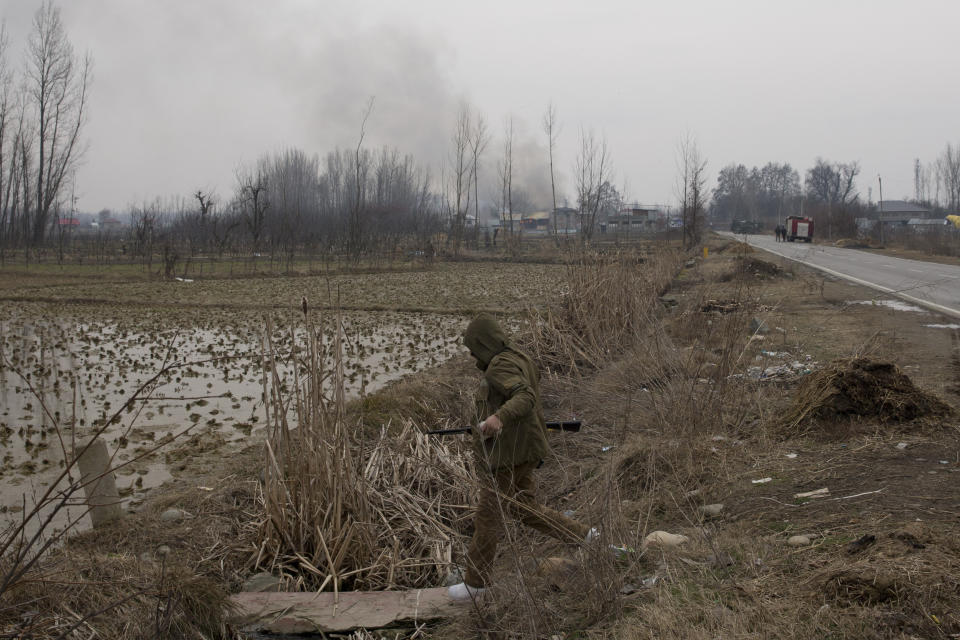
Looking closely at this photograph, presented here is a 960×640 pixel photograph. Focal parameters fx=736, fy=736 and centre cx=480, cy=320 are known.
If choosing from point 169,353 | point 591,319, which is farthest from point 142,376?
point 169,353

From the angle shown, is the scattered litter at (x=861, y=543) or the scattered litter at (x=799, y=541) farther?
the scattered litter at (x=799, y=541)

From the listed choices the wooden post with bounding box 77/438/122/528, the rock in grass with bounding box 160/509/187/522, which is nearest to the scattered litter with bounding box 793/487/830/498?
the rock in grass with bounding box 160/509/187/522

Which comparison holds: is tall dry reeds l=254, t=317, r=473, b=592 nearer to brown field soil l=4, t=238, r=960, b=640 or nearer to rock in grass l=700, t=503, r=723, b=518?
brown field soil l=4, t=238, r=960, b=640

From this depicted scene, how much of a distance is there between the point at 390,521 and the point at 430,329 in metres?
9.56

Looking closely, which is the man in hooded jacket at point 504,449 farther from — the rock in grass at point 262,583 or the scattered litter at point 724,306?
the scattered litter at point 724,306

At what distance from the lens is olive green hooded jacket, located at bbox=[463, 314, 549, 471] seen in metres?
3.66

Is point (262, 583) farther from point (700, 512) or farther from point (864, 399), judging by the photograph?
point (864, 399)

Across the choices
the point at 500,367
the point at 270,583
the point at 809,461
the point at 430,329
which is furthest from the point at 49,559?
the point at 430,329

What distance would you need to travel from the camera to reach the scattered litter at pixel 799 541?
3.51 m

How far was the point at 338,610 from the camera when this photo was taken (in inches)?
147

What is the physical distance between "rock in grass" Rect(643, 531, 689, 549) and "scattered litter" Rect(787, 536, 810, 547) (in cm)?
50

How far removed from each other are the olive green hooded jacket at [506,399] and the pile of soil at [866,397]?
2.62 m

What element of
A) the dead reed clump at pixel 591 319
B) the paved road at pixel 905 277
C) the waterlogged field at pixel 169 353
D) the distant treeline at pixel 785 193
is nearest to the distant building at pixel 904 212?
the distant treeline at pixel 785 193

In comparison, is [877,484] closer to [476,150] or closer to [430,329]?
[430,329]
